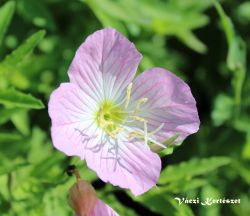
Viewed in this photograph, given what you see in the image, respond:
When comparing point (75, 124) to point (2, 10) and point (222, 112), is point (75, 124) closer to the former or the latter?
point (2, 10)

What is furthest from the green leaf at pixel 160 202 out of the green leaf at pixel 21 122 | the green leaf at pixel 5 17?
the green leaf at pixel 5 17

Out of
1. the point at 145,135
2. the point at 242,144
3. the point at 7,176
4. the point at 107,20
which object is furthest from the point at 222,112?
the point at 7,176

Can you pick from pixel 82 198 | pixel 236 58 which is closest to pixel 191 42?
pixel 236 58

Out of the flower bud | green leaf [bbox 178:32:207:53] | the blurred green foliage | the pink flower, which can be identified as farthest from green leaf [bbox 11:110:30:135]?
green leaf [bbox 178:32:207:53]

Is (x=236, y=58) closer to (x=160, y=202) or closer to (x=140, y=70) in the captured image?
(x=140, y=70)

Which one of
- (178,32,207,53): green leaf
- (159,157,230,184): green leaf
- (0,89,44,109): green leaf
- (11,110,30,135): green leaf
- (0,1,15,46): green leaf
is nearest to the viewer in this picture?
(0,89,44,109): green leaf

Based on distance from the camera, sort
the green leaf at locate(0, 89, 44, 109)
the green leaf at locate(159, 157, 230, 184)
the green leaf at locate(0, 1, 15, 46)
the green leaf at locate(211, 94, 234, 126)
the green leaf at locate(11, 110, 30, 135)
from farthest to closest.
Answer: the green leaf at locate(211, 94, 234, 126) < the green leaf at locate(11, 110, 30, 135) < the green leaf at locate(159, 157, 230, 184) < the green leaf at locate(0, 1, 15, 46) < the green leaf at locate(0, 89, 44, 109)

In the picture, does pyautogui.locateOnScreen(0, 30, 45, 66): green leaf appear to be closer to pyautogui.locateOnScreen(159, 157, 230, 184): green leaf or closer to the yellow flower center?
the yellow flower center

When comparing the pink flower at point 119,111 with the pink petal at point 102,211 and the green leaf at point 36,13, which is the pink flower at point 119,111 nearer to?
the pink petal at point 102,211
